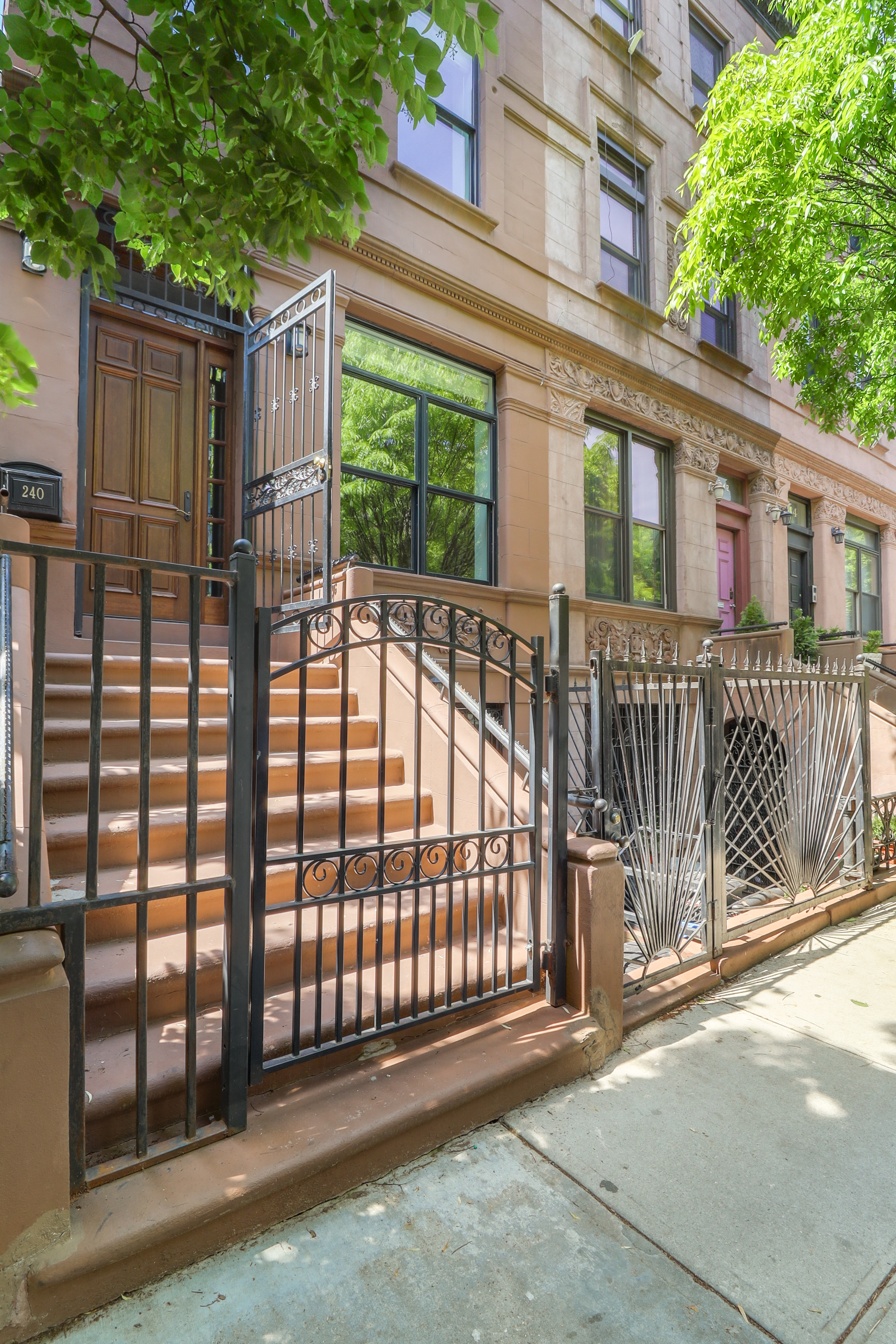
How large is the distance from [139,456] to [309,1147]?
5100 millimetres

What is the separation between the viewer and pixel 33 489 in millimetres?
4758

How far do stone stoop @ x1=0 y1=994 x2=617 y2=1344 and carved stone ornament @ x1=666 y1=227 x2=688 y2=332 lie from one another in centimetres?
1019

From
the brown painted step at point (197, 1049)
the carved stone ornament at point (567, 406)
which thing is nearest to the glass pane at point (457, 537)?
the carved stone ornament at point (567, 406)

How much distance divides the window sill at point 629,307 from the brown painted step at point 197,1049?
29.2 ft

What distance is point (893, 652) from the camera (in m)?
10.7

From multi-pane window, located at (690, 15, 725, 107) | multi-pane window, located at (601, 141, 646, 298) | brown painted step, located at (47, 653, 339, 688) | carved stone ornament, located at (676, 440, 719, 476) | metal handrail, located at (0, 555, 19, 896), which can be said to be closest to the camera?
metal handrail, located at (0, 555, 19, 896)

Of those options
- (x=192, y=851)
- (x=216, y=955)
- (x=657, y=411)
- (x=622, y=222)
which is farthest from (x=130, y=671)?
(x=622, y=222)

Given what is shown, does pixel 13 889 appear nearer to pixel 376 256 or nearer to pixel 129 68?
pixel 129 68

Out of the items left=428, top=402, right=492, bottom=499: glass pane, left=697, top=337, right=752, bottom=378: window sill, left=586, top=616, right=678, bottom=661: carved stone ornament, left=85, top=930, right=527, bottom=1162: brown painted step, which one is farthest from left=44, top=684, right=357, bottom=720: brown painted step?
left=697, top=337, right=752, bottom=378: window sill

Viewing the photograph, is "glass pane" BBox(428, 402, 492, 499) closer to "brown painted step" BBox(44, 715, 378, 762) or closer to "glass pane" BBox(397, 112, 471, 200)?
"glass pane" BBox(397, 112, 471, 200)

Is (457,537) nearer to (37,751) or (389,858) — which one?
(389,858)

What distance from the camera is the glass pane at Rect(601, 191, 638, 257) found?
9.73 metres

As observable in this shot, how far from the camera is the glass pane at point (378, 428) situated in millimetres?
7160

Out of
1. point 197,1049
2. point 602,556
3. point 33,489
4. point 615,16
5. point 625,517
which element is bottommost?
point 197,1049
